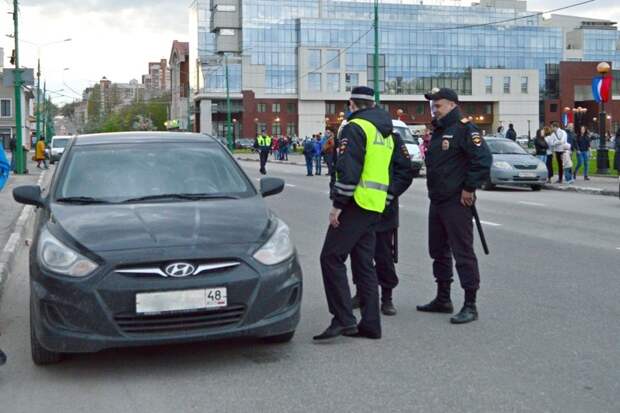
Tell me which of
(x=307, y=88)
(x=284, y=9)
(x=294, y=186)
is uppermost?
(x=284, y=9)

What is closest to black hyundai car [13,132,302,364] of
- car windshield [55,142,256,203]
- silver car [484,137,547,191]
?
car windshield [55,142,256,203]

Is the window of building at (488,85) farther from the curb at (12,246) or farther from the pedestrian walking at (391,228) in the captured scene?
the pedestrian walking at (391,228)

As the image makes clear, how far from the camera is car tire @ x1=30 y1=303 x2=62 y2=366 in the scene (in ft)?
18.0

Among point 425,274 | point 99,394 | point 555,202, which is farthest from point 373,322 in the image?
point 555,202

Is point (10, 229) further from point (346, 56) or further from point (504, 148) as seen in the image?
point (346, 56)

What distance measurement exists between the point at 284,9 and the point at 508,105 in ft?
105

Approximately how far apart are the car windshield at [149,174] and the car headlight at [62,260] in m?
0.81

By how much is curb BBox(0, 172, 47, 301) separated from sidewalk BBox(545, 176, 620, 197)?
43.9 ft

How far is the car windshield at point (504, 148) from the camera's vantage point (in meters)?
23.6

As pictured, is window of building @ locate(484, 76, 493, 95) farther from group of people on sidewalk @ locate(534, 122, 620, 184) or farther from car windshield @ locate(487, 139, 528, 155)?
car windshield @ locate(487, 139, 528, 155)

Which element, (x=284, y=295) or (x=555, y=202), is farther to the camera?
(x=555, y=202)

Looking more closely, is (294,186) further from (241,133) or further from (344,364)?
(241,133)

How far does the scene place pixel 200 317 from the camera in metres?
5.26

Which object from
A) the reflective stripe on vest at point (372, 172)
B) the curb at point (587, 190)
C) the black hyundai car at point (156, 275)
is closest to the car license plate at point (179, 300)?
the black hyundai car at point (156, 275)
